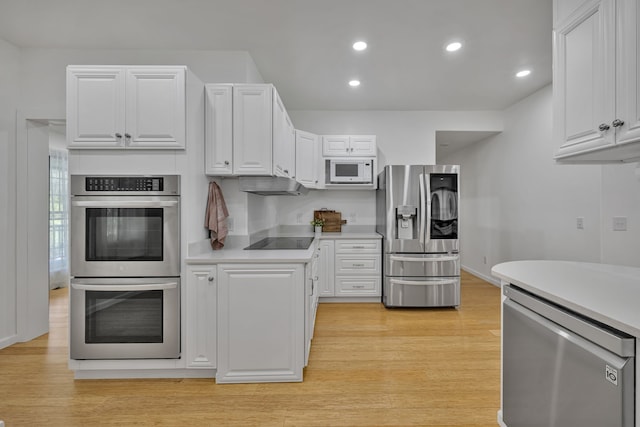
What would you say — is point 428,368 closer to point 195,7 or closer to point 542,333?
point 542,333

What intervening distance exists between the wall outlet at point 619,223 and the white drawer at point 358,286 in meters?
2.49

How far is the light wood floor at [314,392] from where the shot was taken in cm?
186

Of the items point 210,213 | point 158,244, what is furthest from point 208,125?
point 158,244

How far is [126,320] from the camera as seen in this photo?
2.21 m

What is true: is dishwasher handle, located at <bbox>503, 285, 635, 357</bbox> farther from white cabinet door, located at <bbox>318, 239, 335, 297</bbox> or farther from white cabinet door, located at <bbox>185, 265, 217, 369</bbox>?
white cabinet door, located at <bbox>318, 239, 335, 297</bbox>

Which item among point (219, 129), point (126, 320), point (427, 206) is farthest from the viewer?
point (427, 206)

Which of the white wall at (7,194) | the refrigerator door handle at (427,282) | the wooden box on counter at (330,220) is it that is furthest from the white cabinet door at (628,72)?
the white wall at (7,194)

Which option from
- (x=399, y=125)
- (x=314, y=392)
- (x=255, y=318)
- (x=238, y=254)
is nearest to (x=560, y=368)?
(x=314, y=392)

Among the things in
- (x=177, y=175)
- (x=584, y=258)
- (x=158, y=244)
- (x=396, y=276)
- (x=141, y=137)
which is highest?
(x=141, y=137)

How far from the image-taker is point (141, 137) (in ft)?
7.30

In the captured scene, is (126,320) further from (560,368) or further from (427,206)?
(427,206)

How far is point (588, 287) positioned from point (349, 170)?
337cm

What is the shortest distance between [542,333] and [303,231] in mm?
3727

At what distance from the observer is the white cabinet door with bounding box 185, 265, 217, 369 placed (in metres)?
2.21
